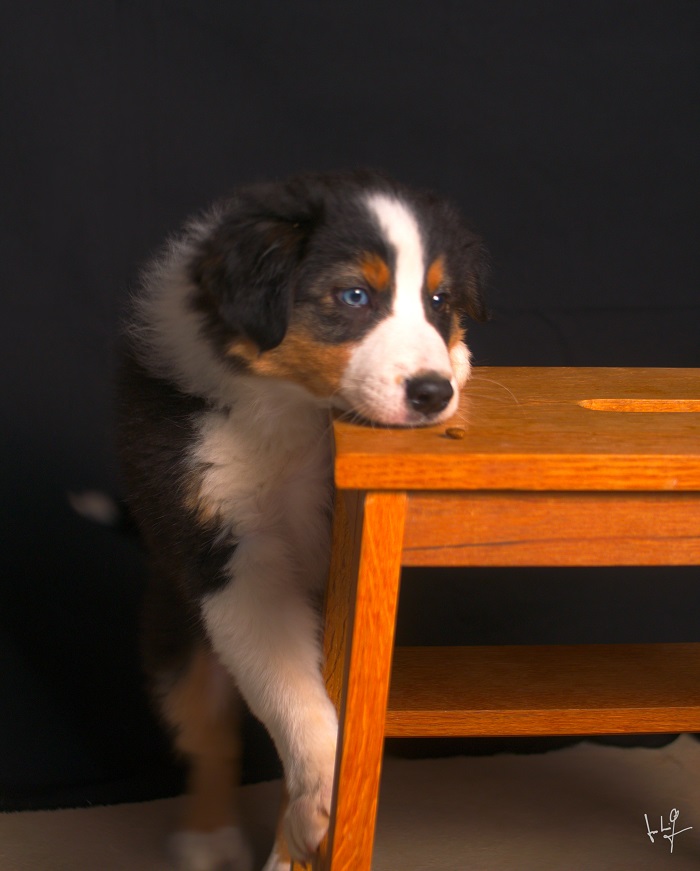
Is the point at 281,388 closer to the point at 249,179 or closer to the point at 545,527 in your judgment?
the point at 545,527

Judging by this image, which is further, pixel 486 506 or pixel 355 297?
pixel 355 297

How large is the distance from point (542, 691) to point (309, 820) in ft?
1.80

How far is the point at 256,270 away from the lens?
203cm

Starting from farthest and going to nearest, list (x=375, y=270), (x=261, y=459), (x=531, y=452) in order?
(x=261, y=459) < (x=375, y=270) < (x=531, y=452)

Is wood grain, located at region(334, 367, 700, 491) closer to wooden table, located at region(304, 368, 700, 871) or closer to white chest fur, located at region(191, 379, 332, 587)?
wooden table, located at region(304, 368, 700, 871)

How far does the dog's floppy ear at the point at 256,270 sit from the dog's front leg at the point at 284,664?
41 centimetres

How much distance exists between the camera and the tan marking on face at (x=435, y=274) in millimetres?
2094

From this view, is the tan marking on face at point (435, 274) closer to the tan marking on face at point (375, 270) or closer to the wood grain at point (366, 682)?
the tan marking on face at point (375, 270)

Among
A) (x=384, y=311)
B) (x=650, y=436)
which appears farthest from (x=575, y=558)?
(x=384, y=311)

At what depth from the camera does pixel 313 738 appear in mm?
2070

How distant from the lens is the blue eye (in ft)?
6.66

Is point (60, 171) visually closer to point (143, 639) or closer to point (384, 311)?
point (143, 639)

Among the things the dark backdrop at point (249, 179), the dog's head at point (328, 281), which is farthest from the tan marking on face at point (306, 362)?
the dark backdrop at point (249, 179)

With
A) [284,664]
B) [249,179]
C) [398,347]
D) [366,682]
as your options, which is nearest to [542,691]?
[284,664]
